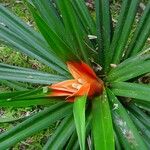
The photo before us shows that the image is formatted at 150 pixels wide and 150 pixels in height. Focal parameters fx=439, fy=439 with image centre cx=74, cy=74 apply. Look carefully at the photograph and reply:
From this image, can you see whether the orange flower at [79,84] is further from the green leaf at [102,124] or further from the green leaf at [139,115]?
the green leaf at [139,115]

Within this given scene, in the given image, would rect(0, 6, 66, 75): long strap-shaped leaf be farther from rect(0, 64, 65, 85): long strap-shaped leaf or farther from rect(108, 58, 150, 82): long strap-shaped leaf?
rect(108, 58, 150, 82): long strap-shaped leaf

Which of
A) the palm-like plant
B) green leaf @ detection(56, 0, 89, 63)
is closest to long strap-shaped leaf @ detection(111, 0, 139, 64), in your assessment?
the palm-like plant

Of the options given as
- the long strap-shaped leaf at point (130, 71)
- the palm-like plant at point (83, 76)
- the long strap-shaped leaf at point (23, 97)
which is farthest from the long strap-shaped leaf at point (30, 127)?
the long strap-shaped leaf at point (130, 71)

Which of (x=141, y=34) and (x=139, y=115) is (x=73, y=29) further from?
(x=139, y=115)

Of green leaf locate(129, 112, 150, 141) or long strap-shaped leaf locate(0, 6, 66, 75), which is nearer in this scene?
green leaf locate(129, 112, 150, 141)

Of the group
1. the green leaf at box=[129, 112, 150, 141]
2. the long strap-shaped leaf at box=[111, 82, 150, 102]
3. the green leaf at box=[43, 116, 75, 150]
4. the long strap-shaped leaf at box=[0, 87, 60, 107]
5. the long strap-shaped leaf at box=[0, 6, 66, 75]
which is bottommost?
the green leaf at box=[129, 112, 150, 141]

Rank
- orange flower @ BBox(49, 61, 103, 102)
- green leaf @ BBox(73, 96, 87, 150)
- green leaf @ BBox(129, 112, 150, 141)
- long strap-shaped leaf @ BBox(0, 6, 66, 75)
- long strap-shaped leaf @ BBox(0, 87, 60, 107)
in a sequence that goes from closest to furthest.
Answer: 1. green leaf @ BBox(73, 96, 87, 150)
2. long strap-shaped leaf @ BBox(0, 87, 60, 107)
3. orange flower @ BBox(49, 61, 103, 102)
4. green leaf @ BBox(129, 112, 150, 141)
5. long strap-shaped leaf @ BBox(0, 6, 66, 75)
